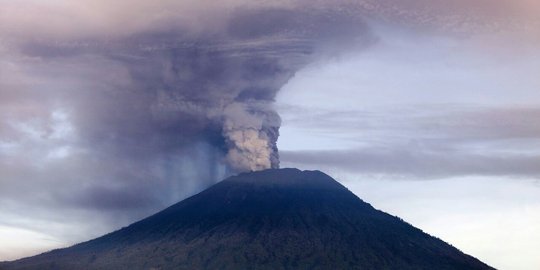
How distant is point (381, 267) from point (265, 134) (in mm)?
26668

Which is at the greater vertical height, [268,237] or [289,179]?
[289,179]

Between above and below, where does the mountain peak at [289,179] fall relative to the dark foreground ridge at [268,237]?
above

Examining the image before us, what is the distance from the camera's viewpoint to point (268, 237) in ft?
417

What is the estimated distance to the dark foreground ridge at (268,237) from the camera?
393 ft

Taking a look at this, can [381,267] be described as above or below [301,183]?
below

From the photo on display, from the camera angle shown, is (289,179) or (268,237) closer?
(268,237)

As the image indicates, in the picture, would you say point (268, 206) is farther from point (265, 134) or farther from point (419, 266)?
point (419, 266)

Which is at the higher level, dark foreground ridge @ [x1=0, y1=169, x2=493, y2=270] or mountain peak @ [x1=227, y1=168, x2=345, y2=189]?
mountain peak @ [x1=227, y1=168, x2=345, y2=189]

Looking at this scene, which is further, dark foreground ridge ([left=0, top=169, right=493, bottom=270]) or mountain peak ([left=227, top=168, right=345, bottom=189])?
mountain peak ([left=227, top=168, right=345, bottom=189])

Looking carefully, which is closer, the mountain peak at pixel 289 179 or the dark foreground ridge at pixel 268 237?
the dark foreground ridge at pixel 268 237

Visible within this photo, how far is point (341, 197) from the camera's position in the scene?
14262cm

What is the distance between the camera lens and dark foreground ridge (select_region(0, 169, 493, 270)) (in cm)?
11981

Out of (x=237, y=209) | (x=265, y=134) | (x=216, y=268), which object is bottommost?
(x=216, y=268)

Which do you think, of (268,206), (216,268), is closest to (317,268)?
(216,268)
